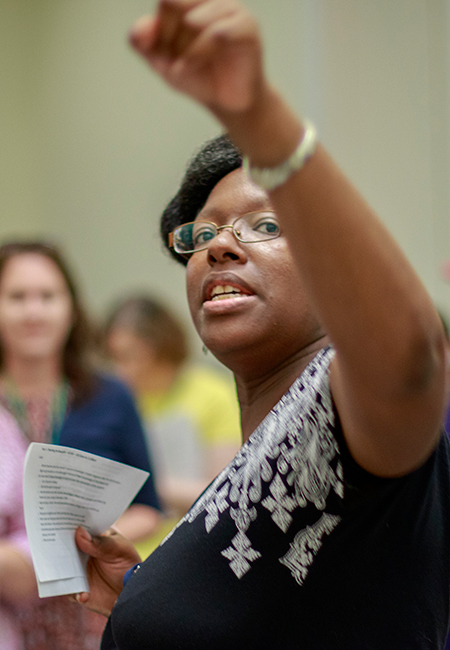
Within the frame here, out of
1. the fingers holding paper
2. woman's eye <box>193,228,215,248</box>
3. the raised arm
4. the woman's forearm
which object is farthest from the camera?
the woman's forearm

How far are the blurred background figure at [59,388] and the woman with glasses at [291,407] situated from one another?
2.81 feet

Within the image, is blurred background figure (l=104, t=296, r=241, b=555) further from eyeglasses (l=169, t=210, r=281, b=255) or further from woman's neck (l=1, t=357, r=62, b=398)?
eyeglasses (l=169, t=210, r=281, b=255)

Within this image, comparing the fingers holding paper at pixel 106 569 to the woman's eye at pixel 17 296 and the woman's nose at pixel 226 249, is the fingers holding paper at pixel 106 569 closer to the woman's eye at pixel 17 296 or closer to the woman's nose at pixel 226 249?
the woman's nose at pixel 226 249

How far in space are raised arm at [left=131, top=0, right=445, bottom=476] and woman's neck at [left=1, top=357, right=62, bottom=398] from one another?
6.17 feet

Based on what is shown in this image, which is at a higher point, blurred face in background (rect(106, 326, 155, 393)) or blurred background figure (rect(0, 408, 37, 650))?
blurred face in background (rect(106, 326, 155, 393))

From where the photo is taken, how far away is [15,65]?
19.6ft

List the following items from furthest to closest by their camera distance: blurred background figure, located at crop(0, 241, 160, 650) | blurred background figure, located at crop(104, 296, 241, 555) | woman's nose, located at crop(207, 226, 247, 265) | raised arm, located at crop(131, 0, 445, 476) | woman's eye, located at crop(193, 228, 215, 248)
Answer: blurred background figure, located at crop(104, 296, 241, 555) → blurred background figure, located at crop(0, 241, 160, 650) → woman's eye, located at crop(193, 228, 215, 248) → woman's nose, located at crop(207, 226, 247, 265) → raised arm, located at crop(131, 0, 445, 476)

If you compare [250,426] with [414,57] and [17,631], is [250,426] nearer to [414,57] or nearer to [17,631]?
[17,631]

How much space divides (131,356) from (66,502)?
2.23 m

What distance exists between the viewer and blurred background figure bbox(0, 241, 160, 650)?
6.51 ft

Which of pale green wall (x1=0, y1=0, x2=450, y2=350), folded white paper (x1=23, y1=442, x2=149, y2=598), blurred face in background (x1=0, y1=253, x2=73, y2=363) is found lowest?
folded white paper (x1=23, y1=442, x2=149, y2=598)

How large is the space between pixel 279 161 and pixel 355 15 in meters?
4.08

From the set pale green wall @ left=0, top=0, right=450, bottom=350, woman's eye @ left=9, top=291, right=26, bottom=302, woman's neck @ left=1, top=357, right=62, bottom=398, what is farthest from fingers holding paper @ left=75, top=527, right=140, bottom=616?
pale green wall @ left=0, top=0, right=450, bottom=350

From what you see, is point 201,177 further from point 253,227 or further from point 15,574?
point 15,574
